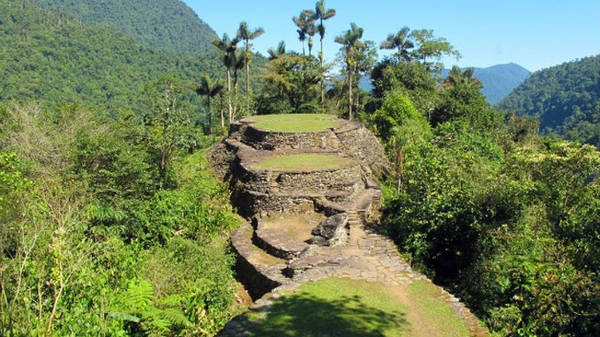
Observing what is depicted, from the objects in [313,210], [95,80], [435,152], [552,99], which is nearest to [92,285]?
[313,210]

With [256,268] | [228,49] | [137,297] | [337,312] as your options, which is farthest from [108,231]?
[228,49]

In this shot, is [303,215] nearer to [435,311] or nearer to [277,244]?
[277,244]

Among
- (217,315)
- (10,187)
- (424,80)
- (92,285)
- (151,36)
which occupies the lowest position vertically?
(217,315)

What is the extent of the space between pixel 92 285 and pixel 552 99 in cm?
13101

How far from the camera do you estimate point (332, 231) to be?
13.0 meters

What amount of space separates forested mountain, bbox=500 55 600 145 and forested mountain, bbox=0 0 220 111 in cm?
6290

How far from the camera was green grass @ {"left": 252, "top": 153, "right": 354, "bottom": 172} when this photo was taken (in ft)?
54.5

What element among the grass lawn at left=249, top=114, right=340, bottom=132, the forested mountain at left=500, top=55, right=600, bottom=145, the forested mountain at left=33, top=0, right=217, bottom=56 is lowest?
the grass lawn at left=249, top=114, right=340, bottom=132

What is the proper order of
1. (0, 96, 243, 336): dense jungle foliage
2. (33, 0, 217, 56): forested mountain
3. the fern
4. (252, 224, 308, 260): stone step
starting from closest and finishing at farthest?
1. (0, 96, 243, 336): dense jungle foliage
2. the fern
3. (252, 224, 308, 260): stone step
4. (33, 0, 217, 56): forested mountain

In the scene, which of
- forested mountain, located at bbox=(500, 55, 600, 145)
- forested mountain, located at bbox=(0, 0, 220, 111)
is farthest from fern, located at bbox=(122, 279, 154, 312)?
forested mountain, located at bbox=(500, 55, 600, 145)

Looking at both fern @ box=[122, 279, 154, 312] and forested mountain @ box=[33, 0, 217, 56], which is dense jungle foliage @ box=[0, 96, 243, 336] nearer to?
fern @ box=[122, 279, 154, 312]

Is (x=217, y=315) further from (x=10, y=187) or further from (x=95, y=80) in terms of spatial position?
(x=95, y=80)

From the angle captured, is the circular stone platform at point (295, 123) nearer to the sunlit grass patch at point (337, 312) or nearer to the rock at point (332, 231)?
the rock at point (332, 231)

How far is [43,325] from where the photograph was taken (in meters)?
5.38
